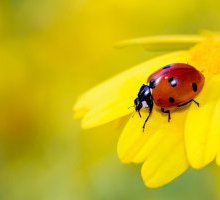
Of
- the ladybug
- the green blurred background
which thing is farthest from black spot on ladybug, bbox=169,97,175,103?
the green blurred background

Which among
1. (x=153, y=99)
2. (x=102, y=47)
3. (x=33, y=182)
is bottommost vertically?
(x=33, y=182)

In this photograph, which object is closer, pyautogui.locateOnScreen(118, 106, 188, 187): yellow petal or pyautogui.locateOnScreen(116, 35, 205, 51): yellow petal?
pyautogui.locateOnScreen(118, 106, 188, 187): yellow petal

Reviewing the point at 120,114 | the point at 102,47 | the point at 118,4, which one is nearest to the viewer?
the point at 120,114

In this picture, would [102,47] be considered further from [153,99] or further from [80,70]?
[153,99]

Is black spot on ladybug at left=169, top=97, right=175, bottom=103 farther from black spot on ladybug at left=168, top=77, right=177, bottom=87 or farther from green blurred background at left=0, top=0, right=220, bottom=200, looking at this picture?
green blurred background at left=0, top=0, right=220, bottom=200

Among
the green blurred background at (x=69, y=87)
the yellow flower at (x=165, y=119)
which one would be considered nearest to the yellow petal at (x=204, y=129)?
the yellow flower at (x=165, y=119)

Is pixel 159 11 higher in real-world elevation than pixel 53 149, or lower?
higher

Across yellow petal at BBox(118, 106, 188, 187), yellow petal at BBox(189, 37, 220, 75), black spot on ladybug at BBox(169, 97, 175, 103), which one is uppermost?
yellow petal at BBox(189, 37, 220, 75)

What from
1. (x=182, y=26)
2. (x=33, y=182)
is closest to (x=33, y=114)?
(x=33, y=182)
